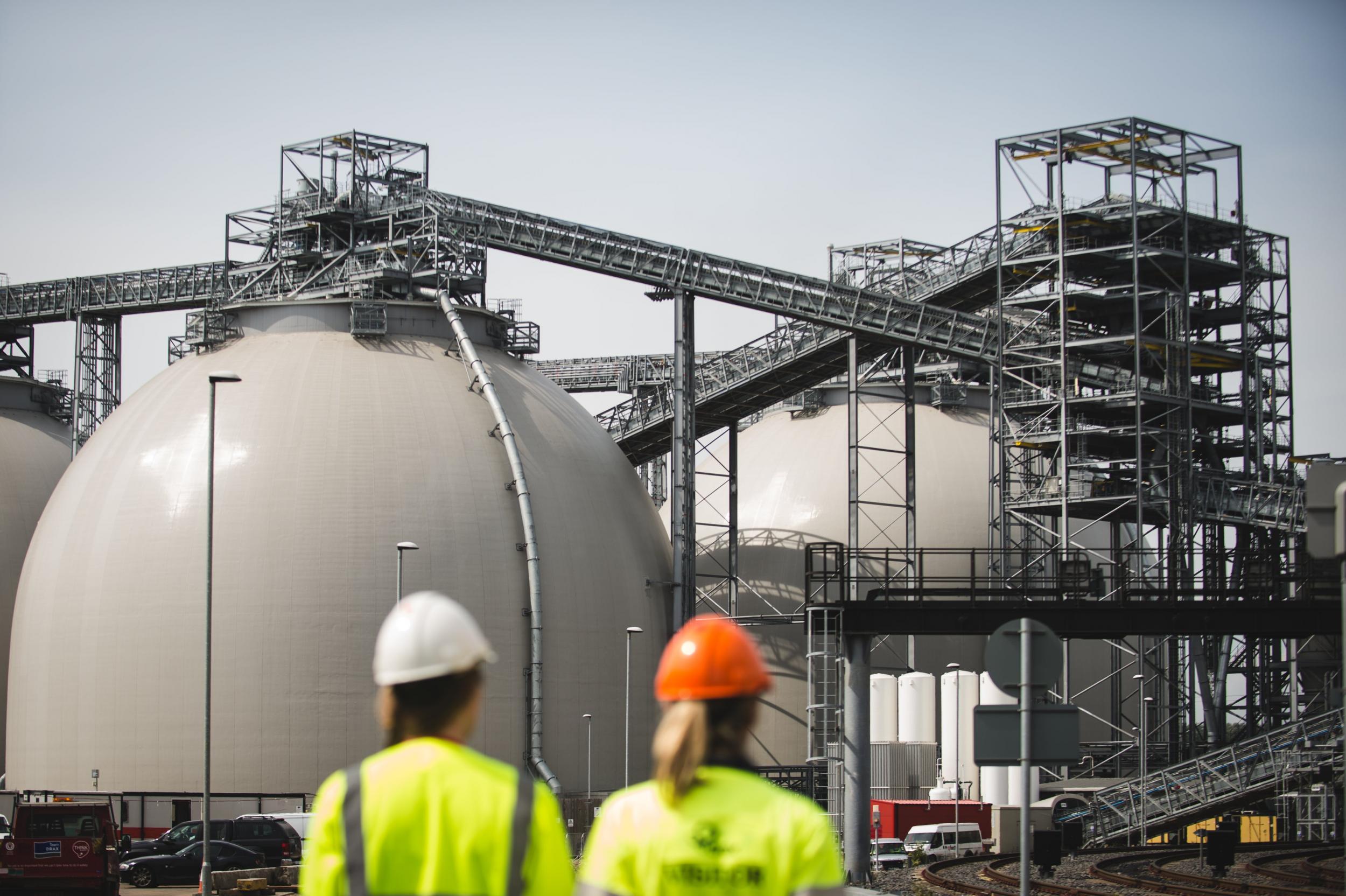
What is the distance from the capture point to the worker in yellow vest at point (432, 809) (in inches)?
196

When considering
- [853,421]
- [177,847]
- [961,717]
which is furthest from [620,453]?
[177,847]

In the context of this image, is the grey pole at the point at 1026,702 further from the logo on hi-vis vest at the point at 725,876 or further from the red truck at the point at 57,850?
the red truck at the point at 57,850

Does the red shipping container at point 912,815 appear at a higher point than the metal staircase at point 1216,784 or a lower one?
lower

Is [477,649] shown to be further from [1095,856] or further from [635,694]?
[635,694]

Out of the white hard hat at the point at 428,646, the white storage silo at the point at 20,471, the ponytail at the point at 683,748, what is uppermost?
the white storage silo at the point at 20,471

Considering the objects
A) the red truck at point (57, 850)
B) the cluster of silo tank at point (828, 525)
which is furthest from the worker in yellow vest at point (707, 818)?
the cluster of silo tank at point (828, 525)

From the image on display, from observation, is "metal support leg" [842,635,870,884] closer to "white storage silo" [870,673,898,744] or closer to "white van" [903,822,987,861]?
"white van" [903,822,987,861]

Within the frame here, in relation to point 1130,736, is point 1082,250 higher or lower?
higher

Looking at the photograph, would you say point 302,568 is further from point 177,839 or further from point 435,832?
point 435,832

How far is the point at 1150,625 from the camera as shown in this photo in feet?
120

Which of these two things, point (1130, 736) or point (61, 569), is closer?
point (61, 569)

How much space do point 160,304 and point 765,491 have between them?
23.8 meters

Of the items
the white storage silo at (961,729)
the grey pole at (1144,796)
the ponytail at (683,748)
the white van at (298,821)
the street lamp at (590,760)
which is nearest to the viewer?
the ponytail at (683,748)

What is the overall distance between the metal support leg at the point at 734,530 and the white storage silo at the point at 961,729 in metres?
7.23
